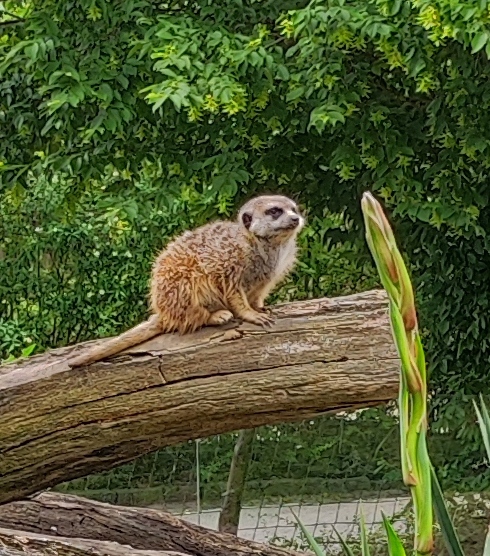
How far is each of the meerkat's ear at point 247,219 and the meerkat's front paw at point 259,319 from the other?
34 centimetres

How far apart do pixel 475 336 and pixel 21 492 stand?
7.39 feet

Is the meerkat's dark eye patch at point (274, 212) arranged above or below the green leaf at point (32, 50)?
below

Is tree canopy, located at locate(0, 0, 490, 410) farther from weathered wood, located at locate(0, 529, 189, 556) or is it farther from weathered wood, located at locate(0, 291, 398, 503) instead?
weathered wood, located at locate(0, 529, 189, 556)

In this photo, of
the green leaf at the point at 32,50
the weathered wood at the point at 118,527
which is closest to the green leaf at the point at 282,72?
the green leaf at the point at 32,50

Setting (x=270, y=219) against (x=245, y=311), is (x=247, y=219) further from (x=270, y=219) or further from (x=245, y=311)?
(x=245, y=311)

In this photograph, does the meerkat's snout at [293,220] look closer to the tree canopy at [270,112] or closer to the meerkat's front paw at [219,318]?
the meerkat's front paw at [219,318]

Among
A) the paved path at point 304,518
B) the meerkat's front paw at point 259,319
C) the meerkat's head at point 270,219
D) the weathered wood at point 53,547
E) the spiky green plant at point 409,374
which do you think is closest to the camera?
the spiky green plant at point 409,374

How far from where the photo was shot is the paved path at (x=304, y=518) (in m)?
4.59

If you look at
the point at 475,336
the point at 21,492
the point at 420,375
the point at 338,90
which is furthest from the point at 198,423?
the point at 475,336

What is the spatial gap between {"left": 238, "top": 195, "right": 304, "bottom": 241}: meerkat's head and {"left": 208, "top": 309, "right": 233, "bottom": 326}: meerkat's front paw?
0.30 metres

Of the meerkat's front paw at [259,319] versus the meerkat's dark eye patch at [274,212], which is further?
the meerkat's dark eye patch at [274,212]

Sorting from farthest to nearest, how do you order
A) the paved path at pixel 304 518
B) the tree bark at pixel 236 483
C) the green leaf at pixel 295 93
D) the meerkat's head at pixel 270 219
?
the paved path at pixel 304 518 < the tree bark at pixel 236 483 < the green leaf at pixel 295 93 < the meerkat's head at pixel 270 219

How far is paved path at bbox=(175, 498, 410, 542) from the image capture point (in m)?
4.59

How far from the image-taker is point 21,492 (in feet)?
7.05
